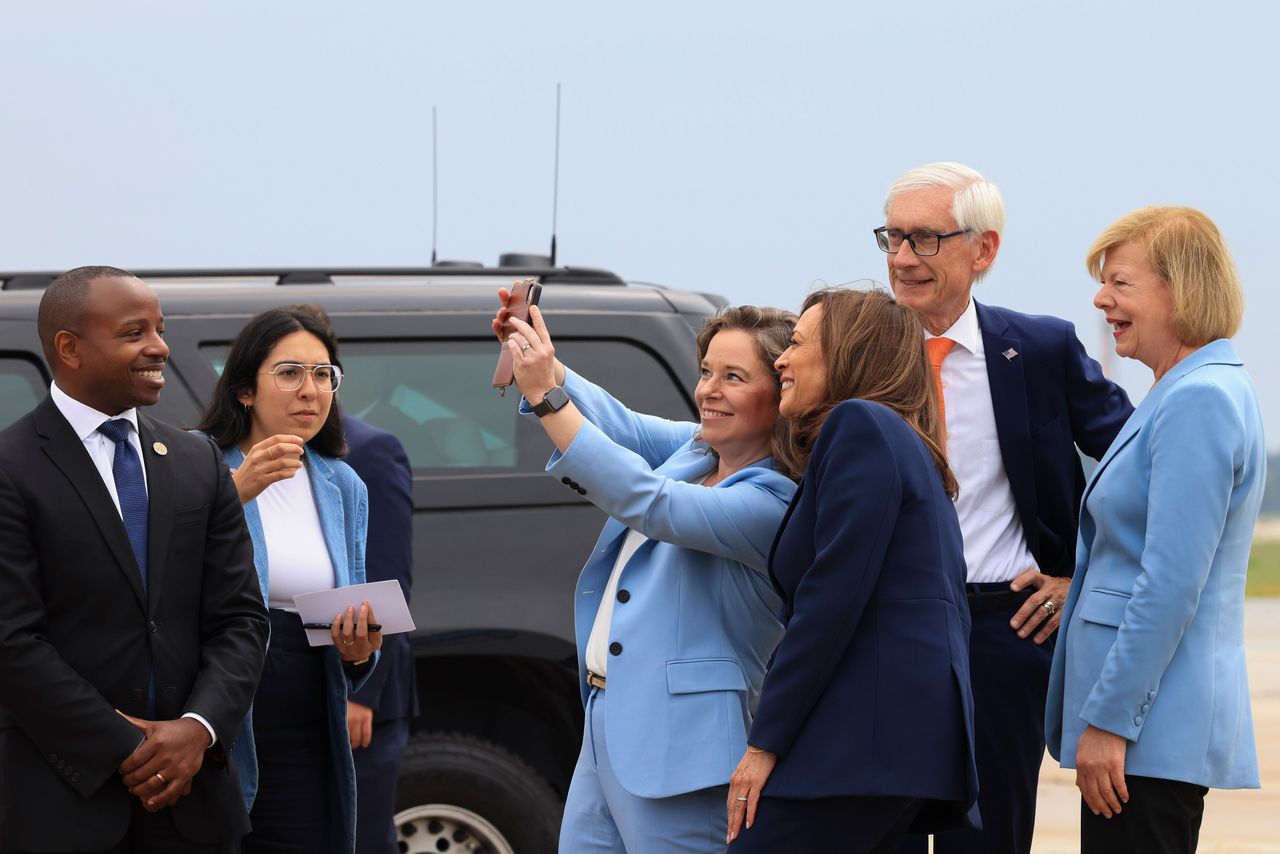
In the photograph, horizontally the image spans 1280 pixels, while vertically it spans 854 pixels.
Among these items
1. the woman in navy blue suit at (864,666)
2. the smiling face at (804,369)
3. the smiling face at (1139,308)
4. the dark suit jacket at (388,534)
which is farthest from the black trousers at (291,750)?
the smiling face at (1139,308)

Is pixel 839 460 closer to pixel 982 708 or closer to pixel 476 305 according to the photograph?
pixel 982 708

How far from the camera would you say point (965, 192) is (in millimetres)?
4059

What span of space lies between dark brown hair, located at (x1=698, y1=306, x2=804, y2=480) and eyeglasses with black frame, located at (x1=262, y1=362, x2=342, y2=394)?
3.64 ft

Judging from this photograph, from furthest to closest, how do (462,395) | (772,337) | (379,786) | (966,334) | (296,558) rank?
(462,395), (379,786), (296,558), (966,334), (772,337)

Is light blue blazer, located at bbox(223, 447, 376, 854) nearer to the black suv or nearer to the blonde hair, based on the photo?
the black suv

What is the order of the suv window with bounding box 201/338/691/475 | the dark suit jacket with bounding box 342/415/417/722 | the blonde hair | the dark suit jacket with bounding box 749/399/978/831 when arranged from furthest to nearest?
the suv window with bounding box 201/338/691/475 → the dark suit jacket with bounding box 342/415/417/722 → the blonde hair → the dark suit jacket with bounding box 749/399/978/831

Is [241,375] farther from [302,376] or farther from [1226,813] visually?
[1226,813]

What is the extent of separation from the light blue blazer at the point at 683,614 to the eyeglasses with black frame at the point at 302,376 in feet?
3.33

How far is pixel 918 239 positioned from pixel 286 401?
5.40ft

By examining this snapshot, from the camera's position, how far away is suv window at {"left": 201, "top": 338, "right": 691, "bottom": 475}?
204 inches

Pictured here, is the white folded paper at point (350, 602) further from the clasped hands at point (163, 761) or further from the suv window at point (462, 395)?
the suv window at point (462, 395)

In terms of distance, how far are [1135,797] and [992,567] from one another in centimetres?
77

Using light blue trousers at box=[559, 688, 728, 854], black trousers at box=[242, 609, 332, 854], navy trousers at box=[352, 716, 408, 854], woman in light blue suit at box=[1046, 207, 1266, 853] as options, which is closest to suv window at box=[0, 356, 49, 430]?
black trousers at box=[242, 609, 332, 854]

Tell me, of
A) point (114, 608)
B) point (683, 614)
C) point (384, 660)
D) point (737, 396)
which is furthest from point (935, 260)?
point (114, 608)
